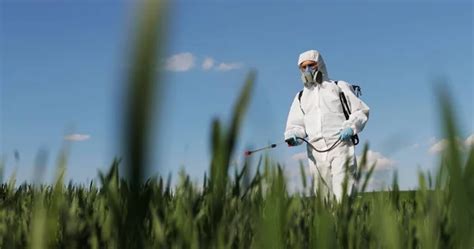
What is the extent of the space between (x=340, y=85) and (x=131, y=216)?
5.76m

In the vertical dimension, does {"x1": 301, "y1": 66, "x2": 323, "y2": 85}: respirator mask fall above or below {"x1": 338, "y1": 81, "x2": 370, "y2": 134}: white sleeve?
above

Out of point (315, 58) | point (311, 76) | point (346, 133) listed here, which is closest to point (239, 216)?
point (346, 133)

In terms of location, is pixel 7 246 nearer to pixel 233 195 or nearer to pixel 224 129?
pixel 233 195

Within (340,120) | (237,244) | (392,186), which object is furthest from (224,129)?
(340,120)

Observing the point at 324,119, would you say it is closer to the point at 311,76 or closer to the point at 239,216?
the point at 311,76

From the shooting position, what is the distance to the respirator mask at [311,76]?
19.8 feet

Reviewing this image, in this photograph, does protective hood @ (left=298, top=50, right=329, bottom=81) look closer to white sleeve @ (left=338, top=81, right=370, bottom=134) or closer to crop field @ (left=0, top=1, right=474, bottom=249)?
white sleeve @ (left=338, top=81, right=370, bottom=134)

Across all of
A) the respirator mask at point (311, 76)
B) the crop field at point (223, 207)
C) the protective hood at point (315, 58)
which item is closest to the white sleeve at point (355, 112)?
the respirator mask at point (311, 76)

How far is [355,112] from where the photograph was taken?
551 cm

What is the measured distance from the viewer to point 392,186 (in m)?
1.67

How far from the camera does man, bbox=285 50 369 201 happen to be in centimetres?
550

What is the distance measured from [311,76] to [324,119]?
21.3 inches

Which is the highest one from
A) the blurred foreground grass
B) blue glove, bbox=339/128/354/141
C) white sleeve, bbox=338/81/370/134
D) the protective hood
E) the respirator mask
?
the protective hood

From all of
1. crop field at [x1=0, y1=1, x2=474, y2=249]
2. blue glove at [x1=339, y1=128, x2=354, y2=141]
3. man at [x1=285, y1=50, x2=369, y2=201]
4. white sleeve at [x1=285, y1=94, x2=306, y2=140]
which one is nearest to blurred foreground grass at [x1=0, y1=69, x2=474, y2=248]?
crop field at [x1=0, y1=1, x2=474, y2=249]
